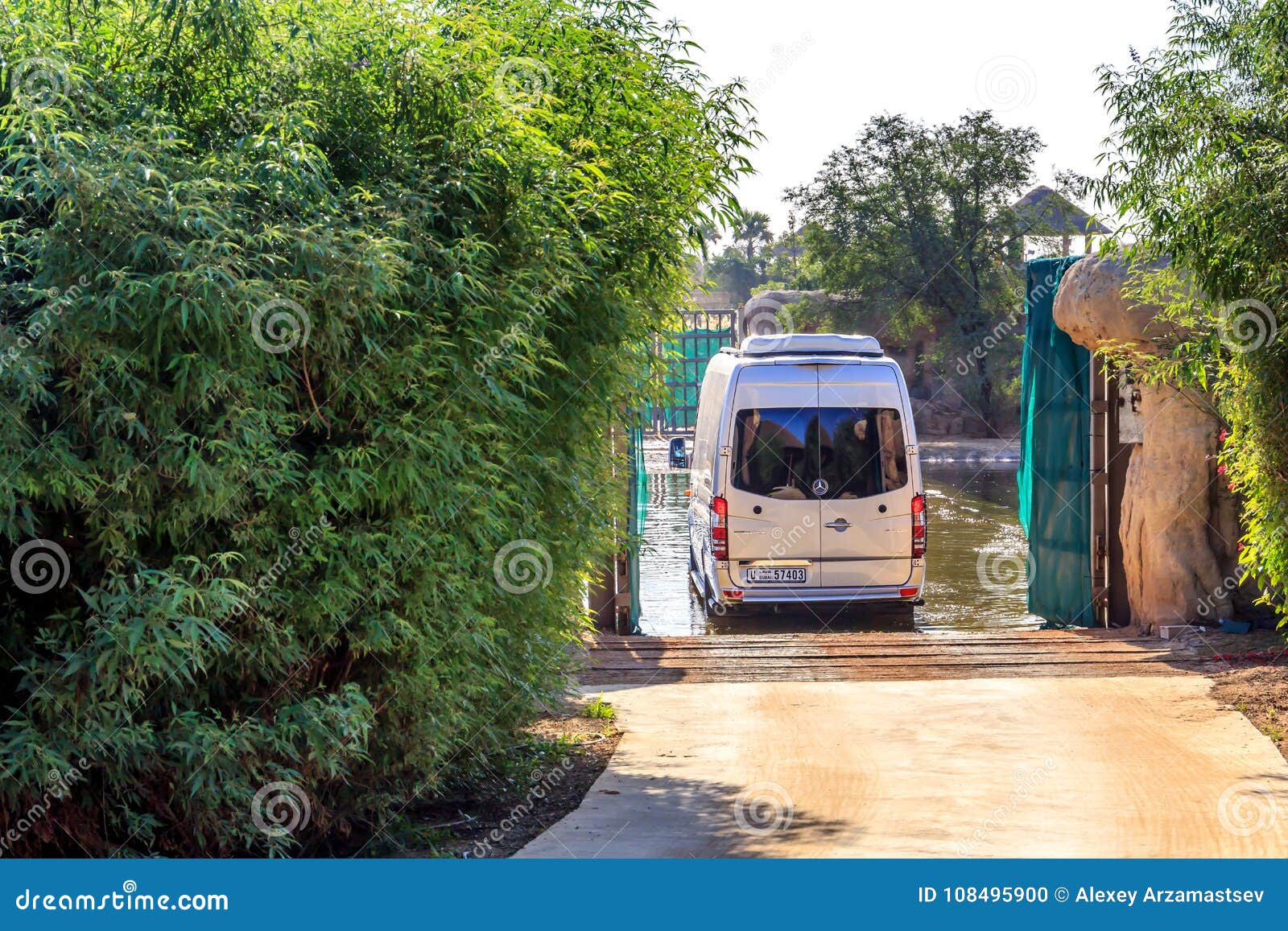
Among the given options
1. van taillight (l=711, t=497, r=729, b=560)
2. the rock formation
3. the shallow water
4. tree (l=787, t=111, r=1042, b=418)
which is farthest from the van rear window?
tree (l=787, t=111, r=1042, b=418)

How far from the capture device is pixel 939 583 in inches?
621

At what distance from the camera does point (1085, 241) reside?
1171cm

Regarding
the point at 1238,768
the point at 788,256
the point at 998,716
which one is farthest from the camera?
the point at 788,256

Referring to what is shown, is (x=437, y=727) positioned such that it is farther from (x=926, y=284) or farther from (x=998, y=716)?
(x=926, y=284)

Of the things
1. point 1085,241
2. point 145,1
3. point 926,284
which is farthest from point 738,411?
point 926,284

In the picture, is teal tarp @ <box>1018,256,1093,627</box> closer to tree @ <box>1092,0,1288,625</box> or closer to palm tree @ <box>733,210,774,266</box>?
tree @ <box>1092,0,1288,625</box>

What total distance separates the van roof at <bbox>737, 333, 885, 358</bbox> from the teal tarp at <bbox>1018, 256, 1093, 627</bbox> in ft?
4.96

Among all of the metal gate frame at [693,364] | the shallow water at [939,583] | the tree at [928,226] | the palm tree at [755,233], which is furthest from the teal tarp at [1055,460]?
the palm tree at [755,233]

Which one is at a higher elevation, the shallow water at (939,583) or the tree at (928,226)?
the tree at (928,226)

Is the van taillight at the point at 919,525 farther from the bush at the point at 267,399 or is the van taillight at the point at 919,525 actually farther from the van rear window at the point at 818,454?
the bush at the point at 267,399

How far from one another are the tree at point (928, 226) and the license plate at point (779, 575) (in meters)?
27.4

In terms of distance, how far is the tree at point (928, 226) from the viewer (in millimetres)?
38531

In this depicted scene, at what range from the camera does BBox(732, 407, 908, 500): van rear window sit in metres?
11.8

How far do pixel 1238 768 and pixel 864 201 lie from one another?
115 feet
